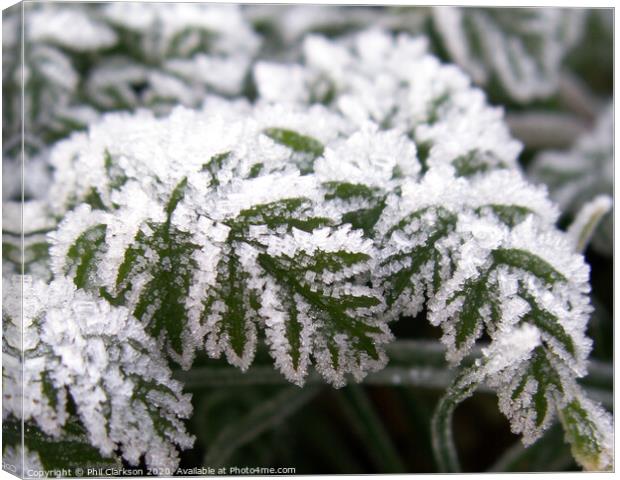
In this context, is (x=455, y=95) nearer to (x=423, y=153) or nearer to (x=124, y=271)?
(x=423, y=153)

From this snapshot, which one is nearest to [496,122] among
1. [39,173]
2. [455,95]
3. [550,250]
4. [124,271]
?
[455,95]

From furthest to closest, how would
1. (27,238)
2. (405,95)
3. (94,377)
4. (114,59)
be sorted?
(114,59), (405,95), (27,238), (94,377)

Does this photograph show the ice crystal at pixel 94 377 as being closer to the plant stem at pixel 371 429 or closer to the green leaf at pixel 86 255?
the green leaf at pixel 86 255

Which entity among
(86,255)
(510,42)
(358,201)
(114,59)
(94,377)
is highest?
(510,42)

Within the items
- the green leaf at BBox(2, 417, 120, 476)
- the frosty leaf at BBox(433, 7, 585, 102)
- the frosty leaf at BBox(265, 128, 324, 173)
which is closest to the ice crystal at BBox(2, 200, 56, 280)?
the green leaf at BBox(2, 417, 120, 476)

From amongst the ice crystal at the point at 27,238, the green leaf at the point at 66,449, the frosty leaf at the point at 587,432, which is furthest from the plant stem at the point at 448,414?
the ice crystal at the point at 27,238

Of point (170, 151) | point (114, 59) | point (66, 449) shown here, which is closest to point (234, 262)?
point (170, 151)

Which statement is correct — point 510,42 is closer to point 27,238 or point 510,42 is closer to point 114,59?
point 114,59
